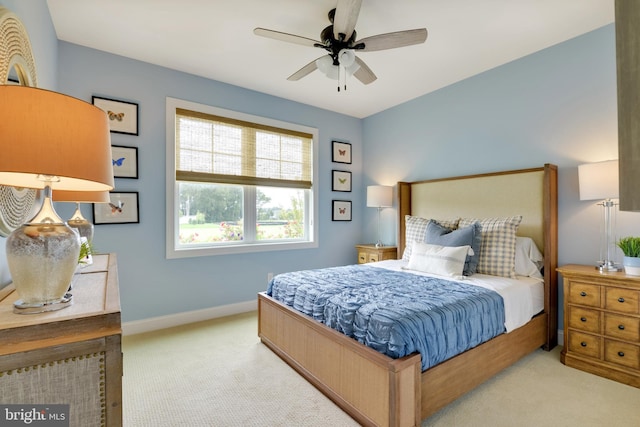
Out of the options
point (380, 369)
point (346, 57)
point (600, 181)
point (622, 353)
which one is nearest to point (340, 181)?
point (346, 57)

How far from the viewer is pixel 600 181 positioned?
7.55 feet

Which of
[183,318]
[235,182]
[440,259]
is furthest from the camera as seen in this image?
[235,182]

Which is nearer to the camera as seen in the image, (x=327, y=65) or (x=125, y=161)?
(x=327, y=65)

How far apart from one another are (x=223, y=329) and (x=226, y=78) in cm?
275

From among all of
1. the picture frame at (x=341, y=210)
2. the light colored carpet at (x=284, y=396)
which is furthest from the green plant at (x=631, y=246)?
the picture frame at (x=341, y=210)

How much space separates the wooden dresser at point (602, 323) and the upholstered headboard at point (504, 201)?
10.9 inches

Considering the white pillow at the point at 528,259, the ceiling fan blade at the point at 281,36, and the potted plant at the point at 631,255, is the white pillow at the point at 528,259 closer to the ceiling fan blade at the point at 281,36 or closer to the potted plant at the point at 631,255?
the potted plant at the point at 631,255

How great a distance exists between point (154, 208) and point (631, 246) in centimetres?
410

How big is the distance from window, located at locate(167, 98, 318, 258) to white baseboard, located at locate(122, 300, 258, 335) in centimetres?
65

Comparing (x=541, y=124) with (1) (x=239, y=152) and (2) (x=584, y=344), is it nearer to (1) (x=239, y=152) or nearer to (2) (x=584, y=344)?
(2) (x=584, y=344)

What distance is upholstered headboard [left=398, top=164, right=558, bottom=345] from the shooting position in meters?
2.73

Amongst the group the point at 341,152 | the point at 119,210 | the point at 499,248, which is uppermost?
the point at 341,152

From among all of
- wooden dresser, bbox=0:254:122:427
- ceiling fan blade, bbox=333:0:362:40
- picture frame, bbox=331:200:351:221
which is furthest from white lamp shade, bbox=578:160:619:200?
wooden dresser, bbox=0:254:122:427

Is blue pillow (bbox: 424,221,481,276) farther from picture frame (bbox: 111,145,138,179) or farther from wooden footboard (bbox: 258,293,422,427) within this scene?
picture frame (bbox: 111,145,138,179)
